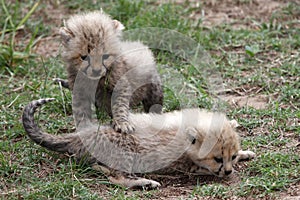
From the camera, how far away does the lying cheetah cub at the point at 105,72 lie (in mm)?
5137

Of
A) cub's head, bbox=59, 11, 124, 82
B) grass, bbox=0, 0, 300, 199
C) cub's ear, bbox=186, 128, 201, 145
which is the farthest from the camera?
cub's head, bbox=59, 11, 124, 82

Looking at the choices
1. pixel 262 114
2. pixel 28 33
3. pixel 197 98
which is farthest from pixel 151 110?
pixel 28 33

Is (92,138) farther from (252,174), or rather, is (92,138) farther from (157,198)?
(252,174)

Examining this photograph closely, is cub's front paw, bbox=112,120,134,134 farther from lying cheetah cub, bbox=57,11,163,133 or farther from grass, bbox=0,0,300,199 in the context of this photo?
grass, bbox=0,0,300,199

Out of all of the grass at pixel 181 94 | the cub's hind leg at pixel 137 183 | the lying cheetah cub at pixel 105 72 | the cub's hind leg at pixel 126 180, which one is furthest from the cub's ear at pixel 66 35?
the cub's hind leg at pixel 137 183

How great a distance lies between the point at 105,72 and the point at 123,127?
0.51 meters

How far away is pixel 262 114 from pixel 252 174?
1.06m

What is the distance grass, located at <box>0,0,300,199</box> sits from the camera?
4.54m

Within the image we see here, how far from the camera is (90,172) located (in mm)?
4809

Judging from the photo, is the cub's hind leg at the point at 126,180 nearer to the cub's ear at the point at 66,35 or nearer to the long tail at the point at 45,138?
the long tail at the point at 45,138

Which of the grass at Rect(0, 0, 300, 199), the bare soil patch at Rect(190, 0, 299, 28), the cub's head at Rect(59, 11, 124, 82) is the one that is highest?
the cub's head at Rect(59, 11, 124, 82)

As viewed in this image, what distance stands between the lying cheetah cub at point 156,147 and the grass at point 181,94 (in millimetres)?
121

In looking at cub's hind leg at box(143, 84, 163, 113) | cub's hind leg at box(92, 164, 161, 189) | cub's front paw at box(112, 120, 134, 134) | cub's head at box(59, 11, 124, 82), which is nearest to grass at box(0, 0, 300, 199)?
cub's hind leg at box(92, 164, 161, 189)

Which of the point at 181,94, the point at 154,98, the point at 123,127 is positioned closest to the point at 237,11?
the point at 181,94
